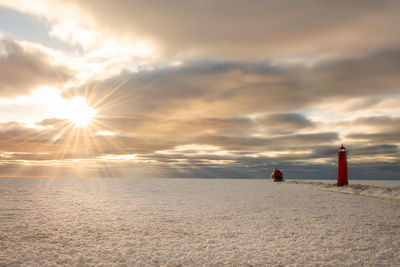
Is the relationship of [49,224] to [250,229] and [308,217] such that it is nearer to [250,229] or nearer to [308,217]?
[250,229]

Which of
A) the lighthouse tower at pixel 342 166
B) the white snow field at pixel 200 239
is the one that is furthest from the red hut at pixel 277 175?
the white snow field at pixel 200 239

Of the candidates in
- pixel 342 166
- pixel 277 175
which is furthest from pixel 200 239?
pixel 277 175

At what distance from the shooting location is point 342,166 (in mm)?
30734

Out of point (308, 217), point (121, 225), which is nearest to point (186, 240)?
point (121, 225)

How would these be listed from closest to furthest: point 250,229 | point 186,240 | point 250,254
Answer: point 250,254 → point 186,240 → point 250,229

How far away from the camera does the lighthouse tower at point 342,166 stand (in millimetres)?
30388

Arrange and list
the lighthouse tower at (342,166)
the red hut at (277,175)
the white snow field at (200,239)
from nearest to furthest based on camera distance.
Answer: the white snow field at (200,239) → the lighthouse tower at (342,166) → the red hut at (277,175)

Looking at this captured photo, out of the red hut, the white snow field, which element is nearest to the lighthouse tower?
the white snow field

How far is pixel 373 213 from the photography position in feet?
44.8

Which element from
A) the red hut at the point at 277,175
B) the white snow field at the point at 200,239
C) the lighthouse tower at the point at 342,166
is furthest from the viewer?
the red hut at the point at 277,175

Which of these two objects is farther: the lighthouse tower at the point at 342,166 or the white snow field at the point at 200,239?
the lighthouse tower at the point at 342,166

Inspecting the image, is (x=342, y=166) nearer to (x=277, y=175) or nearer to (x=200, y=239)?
(x=200, y=239)

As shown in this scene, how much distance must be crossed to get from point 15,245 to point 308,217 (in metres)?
11.6

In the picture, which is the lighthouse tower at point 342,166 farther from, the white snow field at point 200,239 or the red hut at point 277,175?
the red hut at point 277,175
